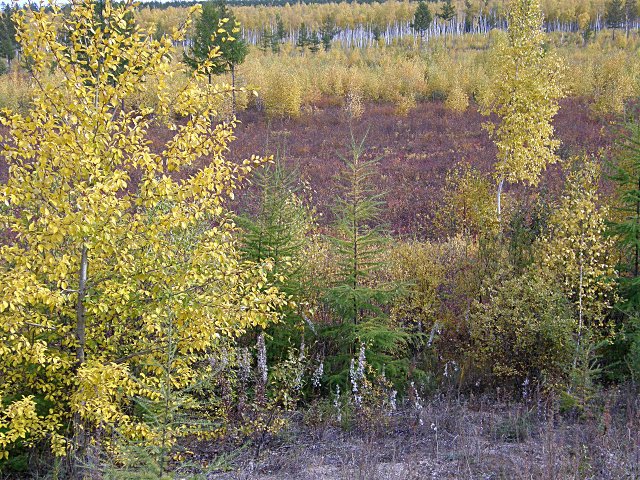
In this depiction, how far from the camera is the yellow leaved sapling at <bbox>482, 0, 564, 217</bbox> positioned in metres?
15.8

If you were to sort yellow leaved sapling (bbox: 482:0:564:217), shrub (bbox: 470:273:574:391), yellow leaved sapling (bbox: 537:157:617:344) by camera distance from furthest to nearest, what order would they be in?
1. yellow leaved sapling (bbox: 482:0:564:217)
2. yellow leaved sapling (bbox: 537:157:617:344)
3. shrub (bbox: 470:273:574:391)

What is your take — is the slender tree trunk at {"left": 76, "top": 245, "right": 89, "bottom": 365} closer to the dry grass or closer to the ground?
the dry grass

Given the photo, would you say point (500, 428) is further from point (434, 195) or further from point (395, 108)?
point (395, 108)

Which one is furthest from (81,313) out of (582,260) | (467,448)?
(582,260)

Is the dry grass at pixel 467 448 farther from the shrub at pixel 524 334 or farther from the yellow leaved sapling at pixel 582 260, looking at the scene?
the yellow leaved sapling at pixel 582 260

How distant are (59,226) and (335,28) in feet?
378

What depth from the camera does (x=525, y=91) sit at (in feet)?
51.8

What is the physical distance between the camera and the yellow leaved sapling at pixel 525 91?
620 inches

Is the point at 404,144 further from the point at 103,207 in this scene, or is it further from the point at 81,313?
the point at 103,207

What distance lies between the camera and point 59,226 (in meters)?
4.70

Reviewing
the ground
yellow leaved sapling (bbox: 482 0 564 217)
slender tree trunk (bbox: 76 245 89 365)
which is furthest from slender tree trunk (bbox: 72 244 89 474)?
the ground

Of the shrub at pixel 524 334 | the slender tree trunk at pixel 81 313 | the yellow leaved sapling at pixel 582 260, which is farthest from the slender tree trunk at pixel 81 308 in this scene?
the yellow leaved sapling at pixel 582 260

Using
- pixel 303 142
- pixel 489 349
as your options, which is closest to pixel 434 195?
A: pixel 303 142

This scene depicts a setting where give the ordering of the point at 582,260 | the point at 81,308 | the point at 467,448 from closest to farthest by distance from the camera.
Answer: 1. the point at 467,448
2. the point at 81,308
3. the point at 582,260
